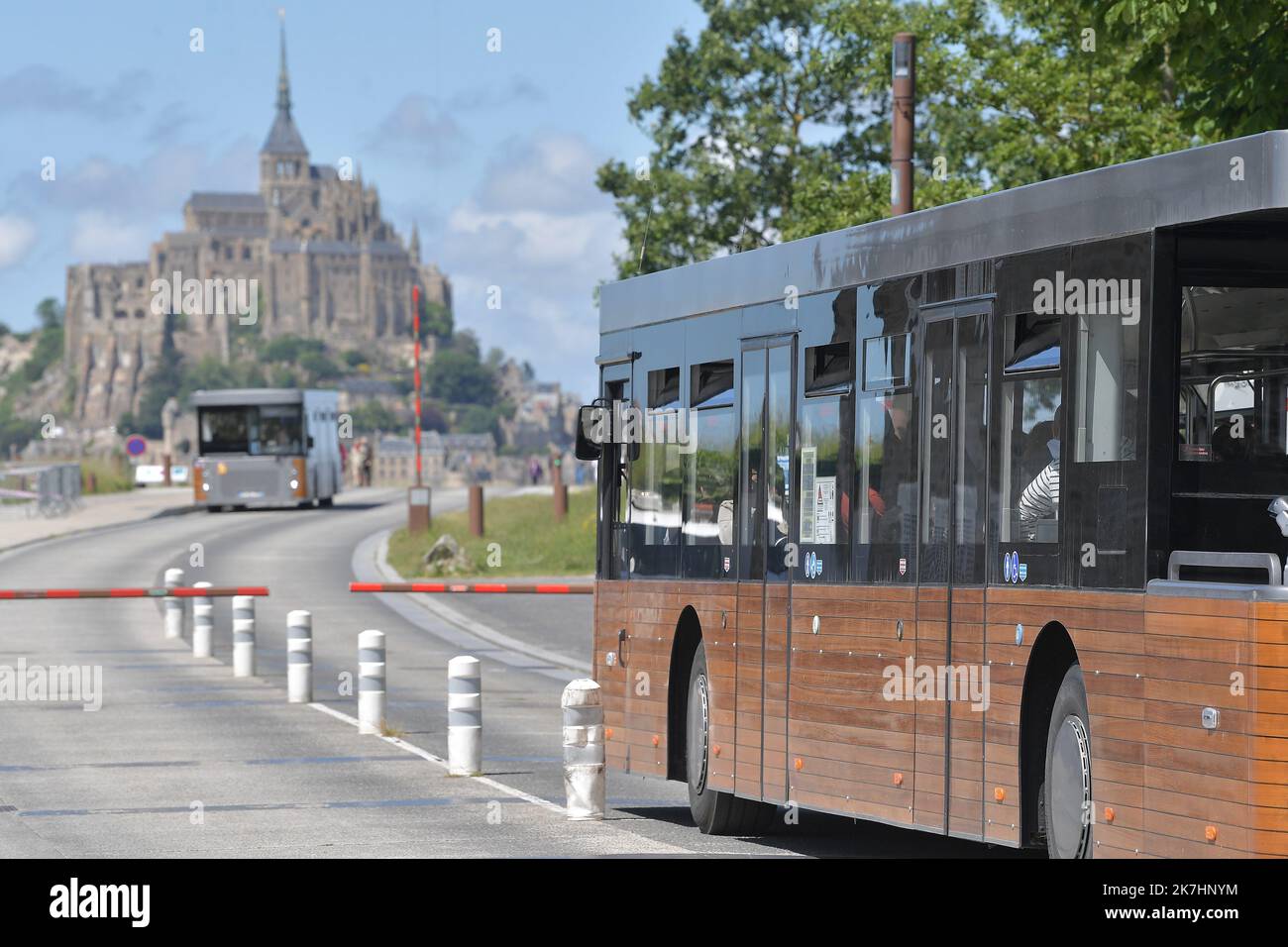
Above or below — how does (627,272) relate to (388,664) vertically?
above

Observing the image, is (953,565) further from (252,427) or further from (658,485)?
(252,427)

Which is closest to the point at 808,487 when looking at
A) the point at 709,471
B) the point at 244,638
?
the point at 709,471

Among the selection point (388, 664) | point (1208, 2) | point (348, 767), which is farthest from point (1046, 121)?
point (348, 767)

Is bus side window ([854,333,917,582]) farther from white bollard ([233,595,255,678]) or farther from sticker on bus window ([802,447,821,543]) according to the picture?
white bollard ([233,595,255,678])

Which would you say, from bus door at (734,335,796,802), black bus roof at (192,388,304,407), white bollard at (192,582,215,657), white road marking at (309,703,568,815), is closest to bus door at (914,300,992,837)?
bus door at (734,335,796,802)

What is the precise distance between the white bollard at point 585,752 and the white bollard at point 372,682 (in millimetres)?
5823

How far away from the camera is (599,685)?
15539 millimetres

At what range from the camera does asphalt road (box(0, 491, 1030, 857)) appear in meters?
13.6

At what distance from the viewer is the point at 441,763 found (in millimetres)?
18625

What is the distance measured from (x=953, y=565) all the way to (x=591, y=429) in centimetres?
528

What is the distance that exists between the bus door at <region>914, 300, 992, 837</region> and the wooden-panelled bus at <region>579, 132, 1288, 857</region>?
0.06 ft

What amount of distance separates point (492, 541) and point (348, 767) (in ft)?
96.1

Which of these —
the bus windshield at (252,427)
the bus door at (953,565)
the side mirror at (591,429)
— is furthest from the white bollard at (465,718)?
the bus windshield at (252,427)
